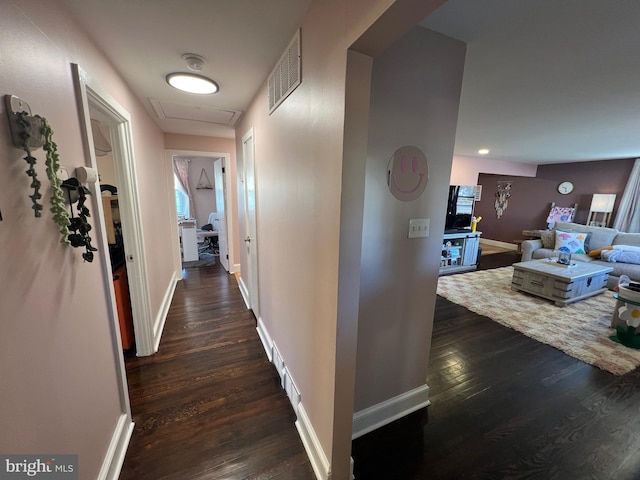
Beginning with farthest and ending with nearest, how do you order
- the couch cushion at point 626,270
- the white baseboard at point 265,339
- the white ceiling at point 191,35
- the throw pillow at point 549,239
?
the throw pillow at point 549,239
the couch cushion at point 626,270
the white baseboard at point 265,339
the white ceiling at point 191,35

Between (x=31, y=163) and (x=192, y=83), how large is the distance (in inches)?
62.2

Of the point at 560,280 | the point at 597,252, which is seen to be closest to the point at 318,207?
the point at 560,280

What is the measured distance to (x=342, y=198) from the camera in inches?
38.9

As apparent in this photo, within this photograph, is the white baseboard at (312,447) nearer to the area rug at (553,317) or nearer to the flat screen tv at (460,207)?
the area rug at (553,317)

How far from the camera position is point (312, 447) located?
1.41 m

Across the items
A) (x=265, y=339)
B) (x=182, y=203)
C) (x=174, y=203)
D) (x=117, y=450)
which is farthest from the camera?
(x=182, y=203)

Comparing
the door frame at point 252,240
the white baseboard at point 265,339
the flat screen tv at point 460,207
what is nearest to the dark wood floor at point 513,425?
the white baseboard at point 265,339

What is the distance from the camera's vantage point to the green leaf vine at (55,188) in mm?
927

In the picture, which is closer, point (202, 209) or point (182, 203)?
point (182, 203)

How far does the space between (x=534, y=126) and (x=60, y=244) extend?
450 centimetres

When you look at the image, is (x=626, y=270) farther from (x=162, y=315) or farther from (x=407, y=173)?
(x=162, y=315)

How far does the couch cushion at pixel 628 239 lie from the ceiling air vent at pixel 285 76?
246 inches

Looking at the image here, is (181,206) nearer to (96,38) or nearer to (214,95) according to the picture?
(214,95)

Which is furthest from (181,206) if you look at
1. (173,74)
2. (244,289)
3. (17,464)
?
(17,464)
